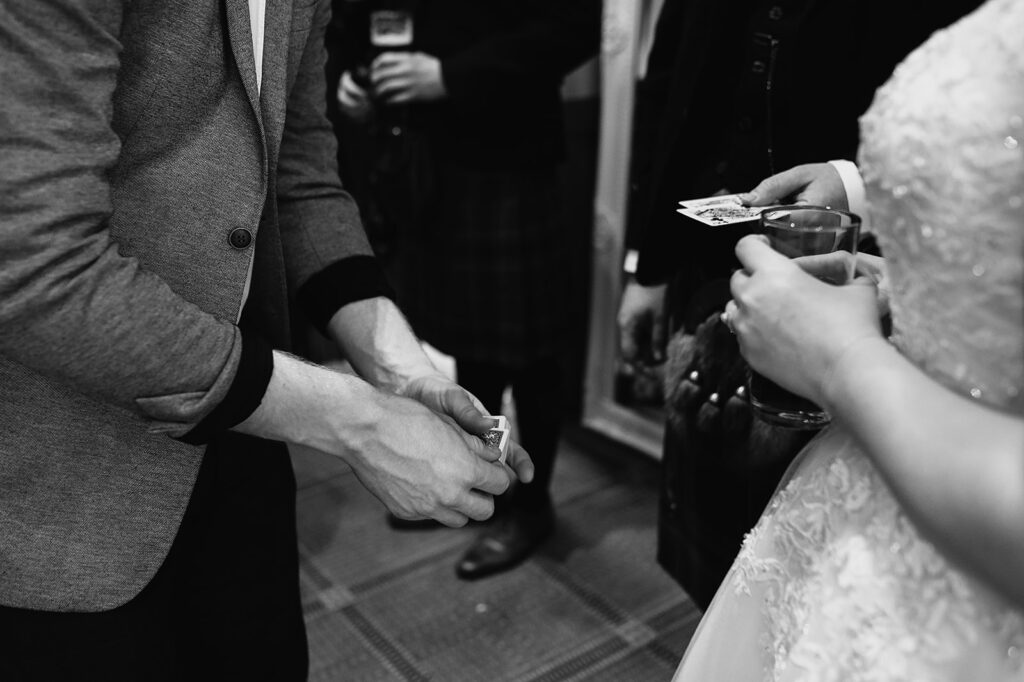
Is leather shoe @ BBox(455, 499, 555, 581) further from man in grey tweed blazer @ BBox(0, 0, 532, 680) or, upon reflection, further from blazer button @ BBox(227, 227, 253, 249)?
blazer button @ BBox(227, 227, 253, 249)

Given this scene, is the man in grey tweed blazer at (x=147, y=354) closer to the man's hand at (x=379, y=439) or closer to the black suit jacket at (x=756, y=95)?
the man's hand at (x=379, y=439)

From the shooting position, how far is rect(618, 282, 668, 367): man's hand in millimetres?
1714

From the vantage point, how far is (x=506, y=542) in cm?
239

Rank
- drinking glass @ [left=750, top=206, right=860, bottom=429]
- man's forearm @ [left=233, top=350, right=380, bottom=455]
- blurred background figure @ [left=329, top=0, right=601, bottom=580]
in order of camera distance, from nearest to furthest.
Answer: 1. drinking glass @ [left=750, top=206, right=860, bottom=429]
2. man's forearm @ [left=233, top=350, right=380, bottom=455]
3. blurred background figure @ [left=329, top=0, right=601, bottom=580]

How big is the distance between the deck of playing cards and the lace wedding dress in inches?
13.6

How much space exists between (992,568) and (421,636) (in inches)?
65.4

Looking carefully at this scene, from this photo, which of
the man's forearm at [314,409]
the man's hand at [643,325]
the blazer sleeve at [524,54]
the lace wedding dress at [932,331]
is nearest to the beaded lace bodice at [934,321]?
the lace wedding dress at [932,331]

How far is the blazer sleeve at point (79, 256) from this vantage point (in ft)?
2.43

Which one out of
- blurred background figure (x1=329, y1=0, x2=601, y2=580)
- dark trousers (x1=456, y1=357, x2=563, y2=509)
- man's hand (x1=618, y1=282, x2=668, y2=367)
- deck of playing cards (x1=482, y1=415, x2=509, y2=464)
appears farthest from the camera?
dark trousers (x1=456, y1=357, x2=563, y2=509)

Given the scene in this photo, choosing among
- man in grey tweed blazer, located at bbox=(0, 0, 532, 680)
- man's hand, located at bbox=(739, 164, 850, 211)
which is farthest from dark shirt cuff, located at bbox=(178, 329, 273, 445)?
man's hand, located at bbox=(739, 164, 850, 211)

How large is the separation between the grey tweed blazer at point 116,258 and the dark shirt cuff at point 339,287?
18 centimetres

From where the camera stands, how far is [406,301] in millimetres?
2559

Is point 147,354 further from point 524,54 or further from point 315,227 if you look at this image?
point 524,54

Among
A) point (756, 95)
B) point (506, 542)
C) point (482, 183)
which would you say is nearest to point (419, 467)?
point (756, 95)
